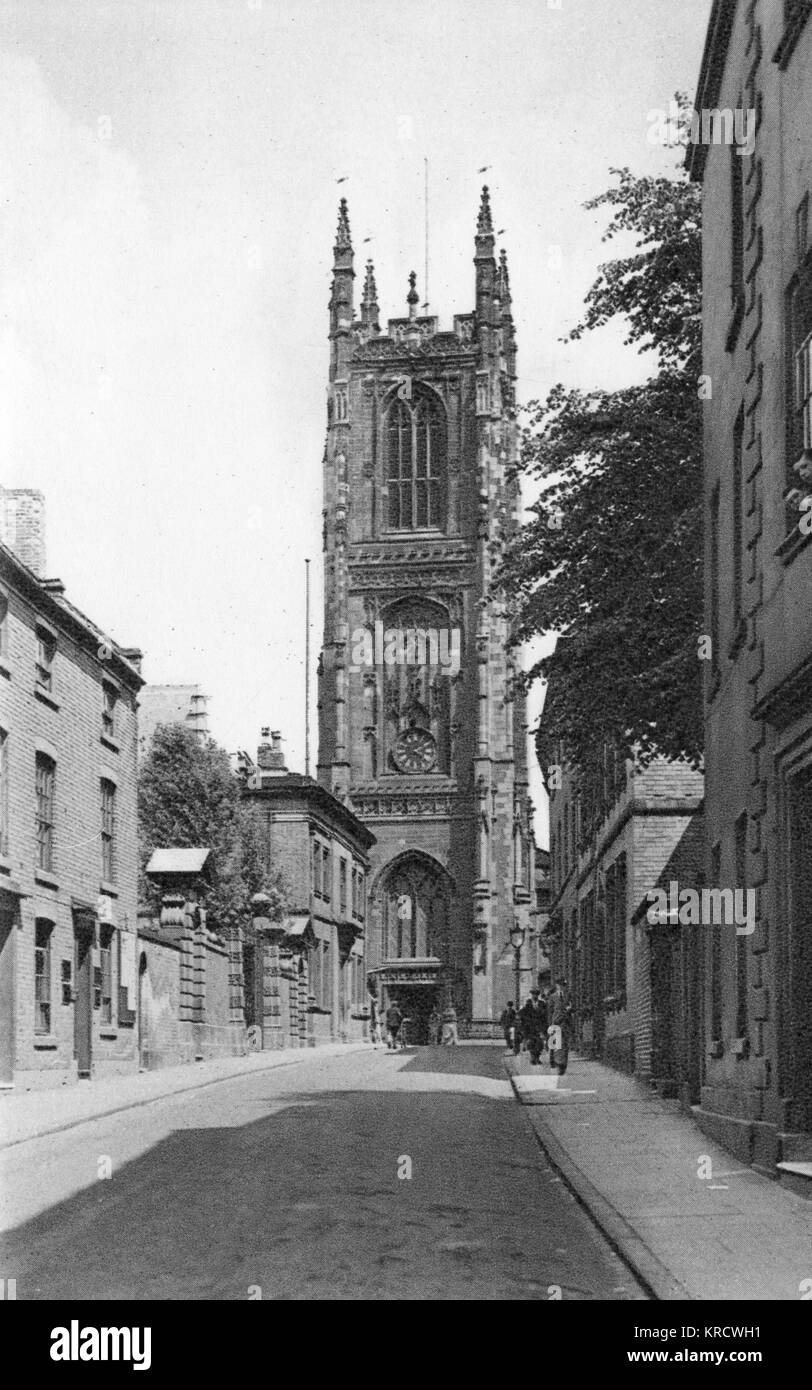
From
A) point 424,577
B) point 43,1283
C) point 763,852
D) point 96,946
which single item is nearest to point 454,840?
point 424,577

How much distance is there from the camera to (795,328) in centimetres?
1362

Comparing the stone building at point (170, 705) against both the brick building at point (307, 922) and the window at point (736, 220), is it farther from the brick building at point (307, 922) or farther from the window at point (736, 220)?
the window at point (736, 220)

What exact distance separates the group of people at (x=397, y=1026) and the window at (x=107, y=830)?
18463 millimetres

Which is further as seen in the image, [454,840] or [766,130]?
[454,840]

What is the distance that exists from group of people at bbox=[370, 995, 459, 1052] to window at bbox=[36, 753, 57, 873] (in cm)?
2241

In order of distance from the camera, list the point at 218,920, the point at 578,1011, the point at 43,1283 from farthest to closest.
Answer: the point at 218,920
the point at 578,1011
the point at 43,1283

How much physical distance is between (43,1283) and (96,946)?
A: 2149cm

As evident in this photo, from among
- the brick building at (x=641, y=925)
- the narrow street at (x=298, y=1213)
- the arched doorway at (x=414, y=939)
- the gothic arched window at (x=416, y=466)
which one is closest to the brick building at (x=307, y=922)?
the arched doorway at (x=414, y=939)

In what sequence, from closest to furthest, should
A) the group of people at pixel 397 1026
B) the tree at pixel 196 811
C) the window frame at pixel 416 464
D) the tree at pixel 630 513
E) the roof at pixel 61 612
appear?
1. the tree at pixel 630 513
2. the roof at pixel 61 612
3. the group of people at pixel 397 1026
4. the tree at pixel 196 811
5. the window frame at pixel 416 464

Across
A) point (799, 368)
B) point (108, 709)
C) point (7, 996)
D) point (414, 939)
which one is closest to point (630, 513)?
point (799, 368)

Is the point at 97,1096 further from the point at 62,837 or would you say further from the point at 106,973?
the point at 106,973

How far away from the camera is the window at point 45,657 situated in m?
27.2

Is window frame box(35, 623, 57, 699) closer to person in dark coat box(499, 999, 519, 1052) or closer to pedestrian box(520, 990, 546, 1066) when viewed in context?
pedestrian box(520, 990, 546, 1066)
